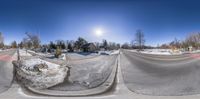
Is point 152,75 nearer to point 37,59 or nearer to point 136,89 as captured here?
point 136,89

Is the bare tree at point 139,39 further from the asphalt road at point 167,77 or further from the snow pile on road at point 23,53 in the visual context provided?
the snow pile on road at point 23,53

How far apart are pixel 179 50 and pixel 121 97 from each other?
141 cm

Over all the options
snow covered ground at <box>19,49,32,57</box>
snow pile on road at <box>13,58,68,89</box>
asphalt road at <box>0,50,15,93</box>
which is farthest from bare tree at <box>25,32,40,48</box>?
asphalt road at <box>0,50,15,93</box>

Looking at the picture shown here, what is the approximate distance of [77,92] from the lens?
361 cm

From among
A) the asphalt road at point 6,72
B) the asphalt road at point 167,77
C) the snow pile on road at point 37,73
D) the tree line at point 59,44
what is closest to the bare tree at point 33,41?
→ the tree line at point 59,44

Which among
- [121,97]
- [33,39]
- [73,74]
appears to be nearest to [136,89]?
[121,97]

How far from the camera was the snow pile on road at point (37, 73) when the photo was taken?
362 cm

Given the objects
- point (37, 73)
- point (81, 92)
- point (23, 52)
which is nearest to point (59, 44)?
point (23, 52)

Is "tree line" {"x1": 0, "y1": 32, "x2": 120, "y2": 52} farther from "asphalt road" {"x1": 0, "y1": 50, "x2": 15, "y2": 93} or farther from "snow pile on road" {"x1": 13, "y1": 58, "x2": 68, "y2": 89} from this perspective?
"asphalt road" {"x1": 0, "y1": 50, "x2": 15, "y2": 93}

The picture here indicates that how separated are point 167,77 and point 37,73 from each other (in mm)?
2695

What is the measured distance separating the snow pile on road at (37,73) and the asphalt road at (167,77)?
144 centimetres

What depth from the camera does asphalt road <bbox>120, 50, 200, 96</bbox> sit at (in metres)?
3.68

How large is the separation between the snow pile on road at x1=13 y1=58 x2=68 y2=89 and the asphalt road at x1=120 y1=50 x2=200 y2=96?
144cm

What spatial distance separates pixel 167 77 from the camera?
4102mm
